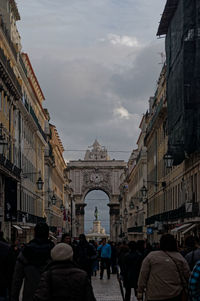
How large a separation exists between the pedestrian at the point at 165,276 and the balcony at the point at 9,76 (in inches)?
1166

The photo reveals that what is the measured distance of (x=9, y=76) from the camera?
4259cm

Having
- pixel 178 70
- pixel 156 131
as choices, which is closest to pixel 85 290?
pixel 178 70

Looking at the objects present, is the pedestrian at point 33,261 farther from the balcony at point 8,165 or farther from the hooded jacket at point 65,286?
the balcony at point 8,165

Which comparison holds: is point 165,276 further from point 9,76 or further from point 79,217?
point 79,217

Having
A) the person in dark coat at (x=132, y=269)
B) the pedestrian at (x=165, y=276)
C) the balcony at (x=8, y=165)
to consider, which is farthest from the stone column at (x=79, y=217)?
the pedestrian at (x=165, y=276)

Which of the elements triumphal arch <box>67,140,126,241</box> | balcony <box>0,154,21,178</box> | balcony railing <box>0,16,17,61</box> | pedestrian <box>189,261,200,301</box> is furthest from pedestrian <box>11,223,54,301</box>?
triumphal arch <box>67,140,126,241</box>

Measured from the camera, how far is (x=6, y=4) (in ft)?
153

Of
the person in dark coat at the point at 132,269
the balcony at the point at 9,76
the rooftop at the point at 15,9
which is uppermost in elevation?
the rooftop at the point at 15,9

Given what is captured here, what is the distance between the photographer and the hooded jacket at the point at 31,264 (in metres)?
10.1

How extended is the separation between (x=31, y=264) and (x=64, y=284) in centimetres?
263

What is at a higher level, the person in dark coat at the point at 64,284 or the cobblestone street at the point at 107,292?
the person in dark coat at the point at 64,284

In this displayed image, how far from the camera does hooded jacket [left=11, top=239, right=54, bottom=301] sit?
398 inches

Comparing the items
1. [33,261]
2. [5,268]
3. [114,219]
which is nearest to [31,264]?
[33,261]

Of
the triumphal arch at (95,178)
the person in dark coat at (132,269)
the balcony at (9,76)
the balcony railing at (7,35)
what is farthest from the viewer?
the triumphal arch at (95,178)
